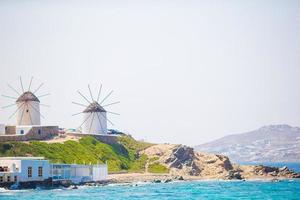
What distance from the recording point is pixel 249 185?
69.1 metres

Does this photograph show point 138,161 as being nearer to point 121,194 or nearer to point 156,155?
point 156,155

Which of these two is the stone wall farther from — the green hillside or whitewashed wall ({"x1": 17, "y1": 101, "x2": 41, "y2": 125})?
whitewashed wall ({"x1": 17, "y1": 101, "x2": 41, "y2": 125})

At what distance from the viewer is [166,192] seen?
57.8 m

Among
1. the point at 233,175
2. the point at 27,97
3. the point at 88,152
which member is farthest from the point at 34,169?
the point at 233,175

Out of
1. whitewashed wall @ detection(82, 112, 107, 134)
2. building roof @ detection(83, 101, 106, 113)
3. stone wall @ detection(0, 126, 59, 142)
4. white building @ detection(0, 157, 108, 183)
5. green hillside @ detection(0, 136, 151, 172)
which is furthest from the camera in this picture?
whitewashed wall @ detection(82, 112, 107, 134)

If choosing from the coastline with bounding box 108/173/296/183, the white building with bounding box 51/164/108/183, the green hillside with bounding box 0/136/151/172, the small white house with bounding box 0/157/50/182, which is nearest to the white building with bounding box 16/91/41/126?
the green hillside with bounding box 0/136/151/172

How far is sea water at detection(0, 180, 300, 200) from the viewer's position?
52.0 metres

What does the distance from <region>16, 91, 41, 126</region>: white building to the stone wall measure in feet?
15.6

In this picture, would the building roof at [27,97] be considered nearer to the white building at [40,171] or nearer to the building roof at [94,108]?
the building roof at [94,108]

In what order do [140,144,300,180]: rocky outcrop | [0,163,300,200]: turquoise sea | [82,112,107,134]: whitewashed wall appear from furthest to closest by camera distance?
[82,112,107,134]: whitewashed wall
[140,144,300,180]: rocky outcrop
[0,163,300,200]: turquoise sea

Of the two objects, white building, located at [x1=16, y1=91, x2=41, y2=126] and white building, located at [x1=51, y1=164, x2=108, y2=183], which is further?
white building, located at [x1=16, y1=91, x2=41, y2=126]

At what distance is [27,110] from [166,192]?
31.5 m

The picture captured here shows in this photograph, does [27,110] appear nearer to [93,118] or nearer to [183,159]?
[93,118]

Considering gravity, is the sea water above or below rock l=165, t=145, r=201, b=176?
below
